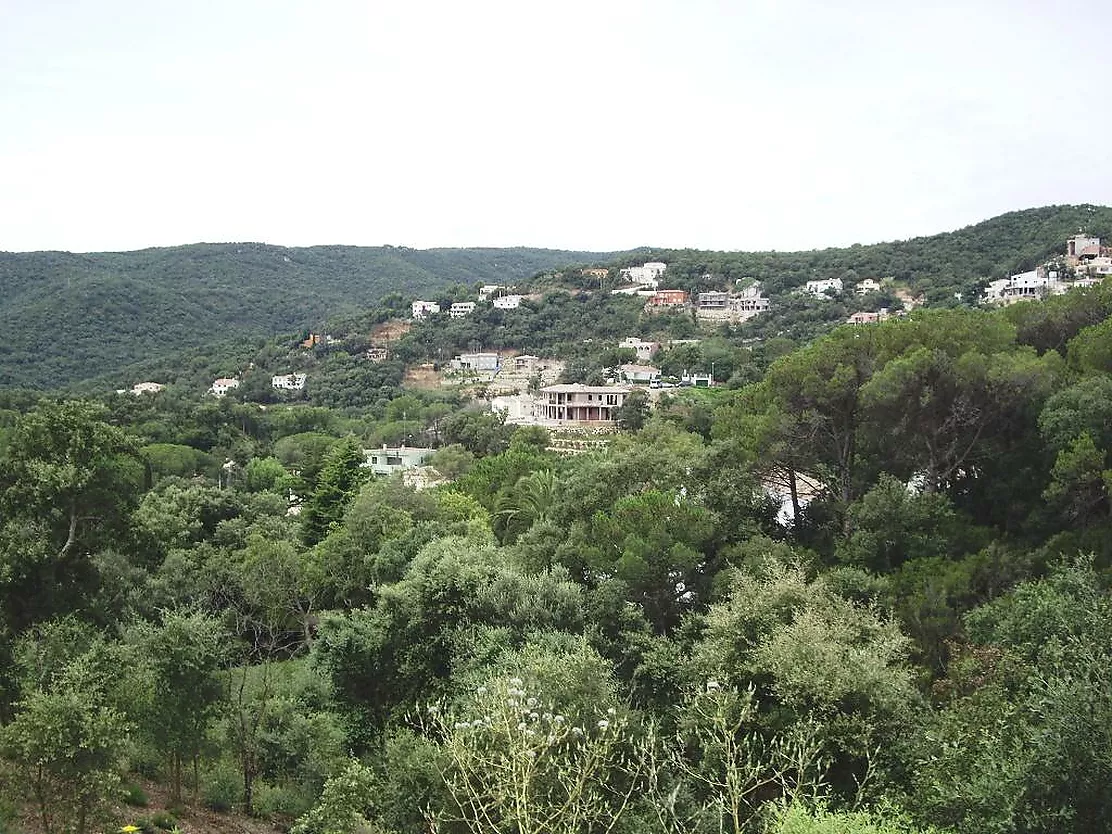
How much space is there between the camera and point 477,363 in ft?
249

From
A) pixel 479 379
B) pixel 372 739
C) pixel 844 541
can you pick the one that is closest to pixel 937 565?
pixel 844 541

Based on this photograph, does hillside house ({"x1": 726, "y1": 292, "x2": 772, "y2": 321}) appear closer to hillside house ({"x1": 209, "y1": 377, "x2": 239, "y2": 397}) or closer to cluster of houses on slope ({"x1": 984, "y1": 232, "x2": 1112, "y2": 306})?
cluster of houses on slope ({"x1": 984, "y1": 232, "x2": 1112, "y2": 306})

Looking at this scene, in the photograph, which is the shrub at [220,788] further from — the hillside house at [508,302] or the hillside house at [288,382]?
the hillside house at [508,302]

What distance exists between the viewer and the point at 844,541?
48.3ft

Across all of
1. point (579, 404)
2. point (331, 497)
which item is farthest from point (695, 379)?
point (331, 497)

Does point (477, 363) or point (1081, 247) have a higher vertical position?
point (1081, 247)

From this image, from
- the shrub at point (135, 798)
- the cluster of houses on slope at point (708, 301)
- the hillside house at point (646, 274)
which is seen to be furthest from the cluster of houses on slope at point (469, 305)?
the shrub at point (135, 798)

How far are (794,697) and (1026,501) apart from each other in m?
7.89

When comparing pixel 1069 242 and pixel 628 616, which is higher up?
pixel 1069 242

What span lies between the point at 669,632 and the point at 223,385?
6607cm

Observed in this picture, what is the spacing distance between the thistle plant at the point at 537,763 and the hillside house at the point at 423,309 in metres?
83.6

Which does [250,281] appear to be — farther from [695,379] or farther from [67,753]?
[67,753]

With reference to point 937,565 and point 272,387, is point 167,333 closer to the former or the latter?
point 272,387

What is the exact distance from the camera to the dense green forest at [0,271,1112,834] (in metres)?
7.74
